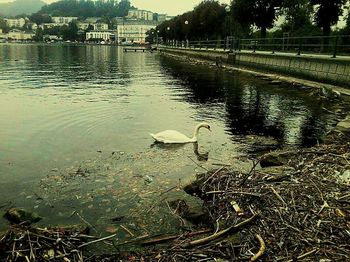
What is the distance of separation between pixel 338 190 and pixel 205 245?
8.35 ft

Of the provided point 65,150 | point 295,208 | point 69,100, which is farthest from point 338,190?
point 69,100

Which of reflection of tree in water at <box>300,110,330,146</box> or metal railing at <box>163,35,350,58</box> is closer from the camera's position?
reflection of tree in water at <box>300,110,330,146</box>

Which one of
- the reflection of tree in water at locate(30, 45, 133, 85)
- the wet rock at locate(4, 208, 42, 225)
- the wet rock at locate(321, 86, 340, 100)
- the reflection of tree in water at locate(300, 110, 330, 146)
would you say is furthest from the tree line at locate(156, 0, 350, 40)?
the wet rock at locate(4, 208, 42, 225)

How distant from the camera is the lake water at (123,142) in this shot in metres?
6.67

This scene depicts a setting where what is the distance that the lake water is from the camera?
667cm

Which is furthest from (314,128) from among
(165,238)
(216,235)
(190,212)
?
(165,238)

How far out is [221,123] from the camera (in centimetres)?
1332

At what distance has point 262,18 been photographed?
4522 cm

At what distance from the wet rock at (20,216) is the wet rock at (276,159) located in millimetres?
4964

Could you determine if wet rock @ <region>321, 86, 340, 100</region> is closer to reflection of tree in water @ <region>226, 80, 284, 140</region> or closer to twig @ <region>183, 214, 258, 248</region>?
reflection of tree in water @ <region>226, 80, 284, 140</region>

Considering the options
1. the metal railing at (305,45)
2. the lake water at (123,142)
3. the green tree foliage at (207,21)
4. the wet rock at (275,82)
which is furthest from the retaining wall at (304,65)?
the green tree foliage at (207,21)

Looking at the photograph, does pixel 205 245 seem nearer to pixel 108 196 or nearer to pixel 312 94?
pixel 108 196

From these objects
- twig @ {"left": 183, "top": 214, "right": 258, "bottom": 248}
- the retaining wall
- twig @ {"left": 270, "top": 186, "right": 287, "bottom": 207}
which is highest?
the retaining wall

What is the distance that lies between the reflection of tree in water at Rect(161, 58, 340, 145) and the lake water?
1.5 inches
